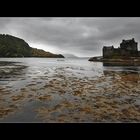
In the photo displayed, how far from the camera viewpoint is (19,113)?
32.8 ft

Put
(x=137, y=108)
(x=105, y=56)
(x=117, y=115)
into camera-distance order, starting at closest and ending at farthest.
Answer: (x=117, y=115) < (x=137, y=108) < (x=105, y=56)

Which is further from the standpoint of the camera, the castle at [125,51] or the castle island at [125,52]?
the castle at [125,51]

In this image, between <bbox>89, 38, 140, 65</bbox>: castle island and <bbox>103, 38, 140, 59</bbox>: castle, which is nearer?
<bbox>89, 38, 140, 65</bbox>: castle island

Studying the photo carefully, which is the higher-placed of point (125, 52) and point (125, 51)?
point (125, 51)
